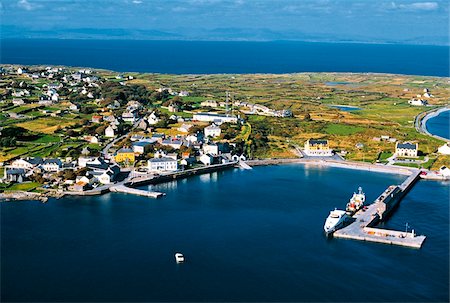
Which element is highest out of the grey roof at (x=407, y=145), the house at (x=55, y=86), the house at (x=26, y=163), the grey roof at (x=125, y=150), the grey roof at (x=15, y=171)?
the house at (x=55, y=86)

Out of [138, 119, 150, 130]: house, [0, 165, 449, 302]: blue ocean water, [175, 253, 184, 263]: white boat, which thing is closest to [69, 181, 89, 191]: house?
[0, 165, 449, 302]: blue ocean water

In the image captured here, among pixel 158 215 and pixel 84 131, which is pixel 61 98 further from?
pixel 158 215

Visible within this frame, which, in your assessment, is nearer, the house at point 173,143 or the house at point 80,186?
the house at point 80,186

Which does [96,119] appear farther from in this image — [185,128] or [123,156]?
[123,156]

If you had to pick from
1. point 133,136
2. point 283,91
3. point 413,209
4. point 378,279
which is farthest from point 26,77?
point 378,279

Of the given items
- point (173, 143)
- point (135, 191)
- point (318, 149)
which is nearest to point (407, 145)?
point (318, 149)

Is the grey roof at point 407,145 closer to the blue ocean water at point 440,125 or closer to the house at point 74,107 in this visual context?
the blue ocean water at point 440,125

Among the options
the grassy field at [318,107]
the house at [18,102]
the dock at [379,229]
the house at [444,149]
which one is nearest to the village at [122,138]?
the house at [444,149]
